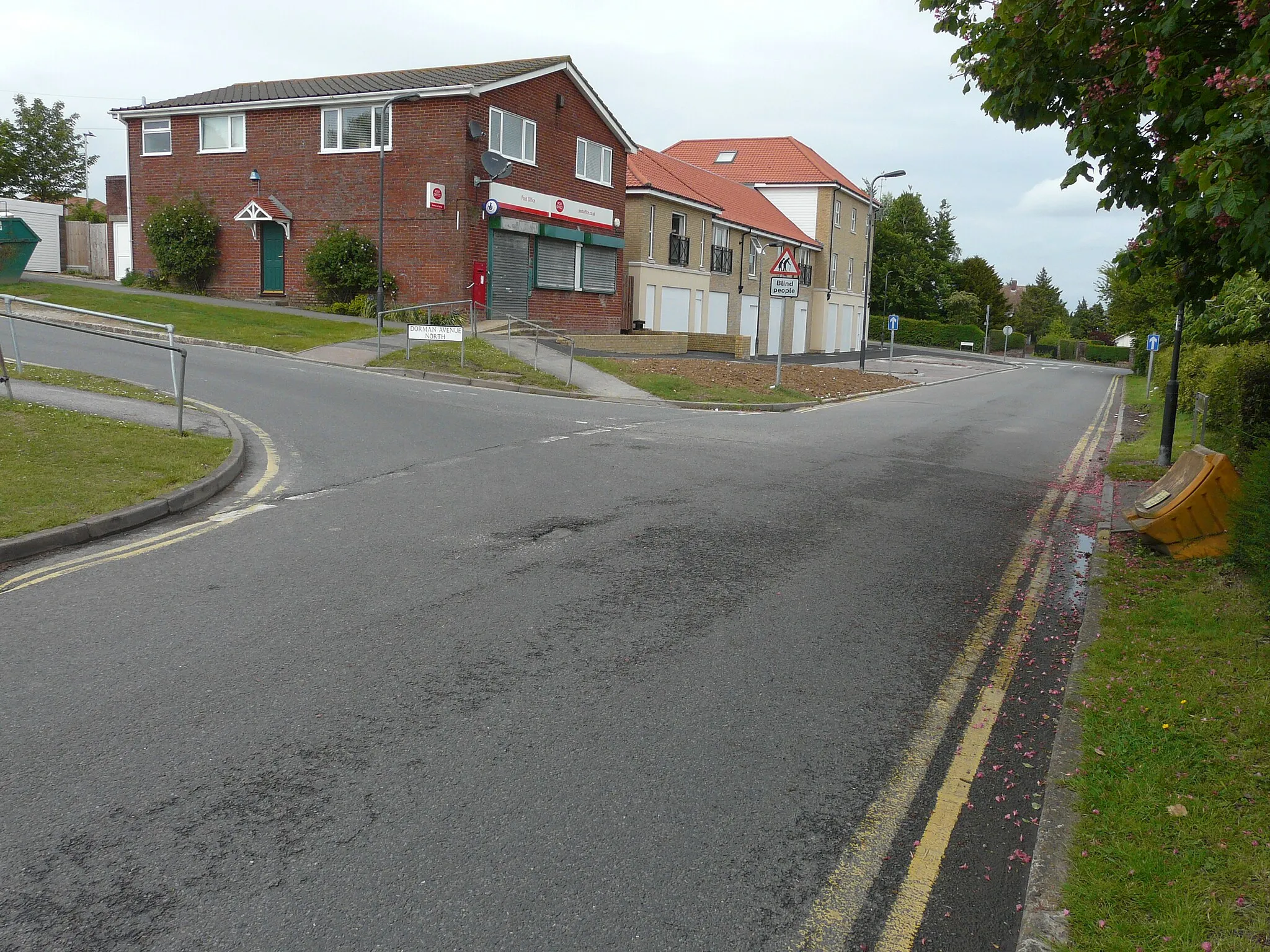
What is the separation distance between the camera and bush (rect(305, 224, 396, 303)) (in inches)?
1190

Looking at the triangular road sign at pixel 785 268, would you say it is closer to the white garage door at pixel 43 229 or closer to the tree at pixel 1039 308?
the white garage door at pixel 43 229

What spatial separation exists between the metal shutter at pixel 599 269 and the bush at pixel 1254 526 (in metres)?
28.8

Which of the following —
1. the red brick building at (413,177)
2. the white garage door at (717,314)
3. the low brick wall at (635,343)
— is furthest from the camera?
the white garage door at (717,314)

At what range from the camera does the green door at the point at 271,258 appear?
32.3m

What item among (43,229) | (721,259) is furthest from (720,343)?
(43,229)

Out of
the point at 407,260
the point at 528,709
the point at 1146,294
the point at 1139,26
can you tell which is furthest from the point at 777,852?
the point at 1146,294

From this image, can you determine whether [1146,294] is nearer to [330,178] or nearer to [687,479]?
[330,178]

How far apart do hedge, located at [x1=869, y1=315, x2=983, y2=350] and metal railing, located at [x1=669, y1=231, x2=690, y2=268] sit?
4881 centimetres

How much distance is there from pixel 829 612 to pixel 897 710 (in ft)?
5.00

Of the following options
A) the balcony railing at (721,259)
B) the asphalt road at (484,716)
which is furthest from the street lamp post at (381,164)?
the asphalt road at (484,716)

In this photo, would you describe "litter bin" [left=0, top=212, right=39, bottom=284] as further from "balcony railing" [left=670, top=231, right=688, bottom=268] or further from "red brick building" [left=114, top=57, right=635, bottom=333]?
"balcony railing" [left=670, top=231, right=688, bottom=268]

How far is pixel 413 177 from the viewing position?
29797 millimetres

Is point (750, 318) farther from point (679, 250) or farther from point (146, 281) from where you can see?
point (146, 281)

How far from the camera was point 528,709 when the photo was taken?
4.77m
